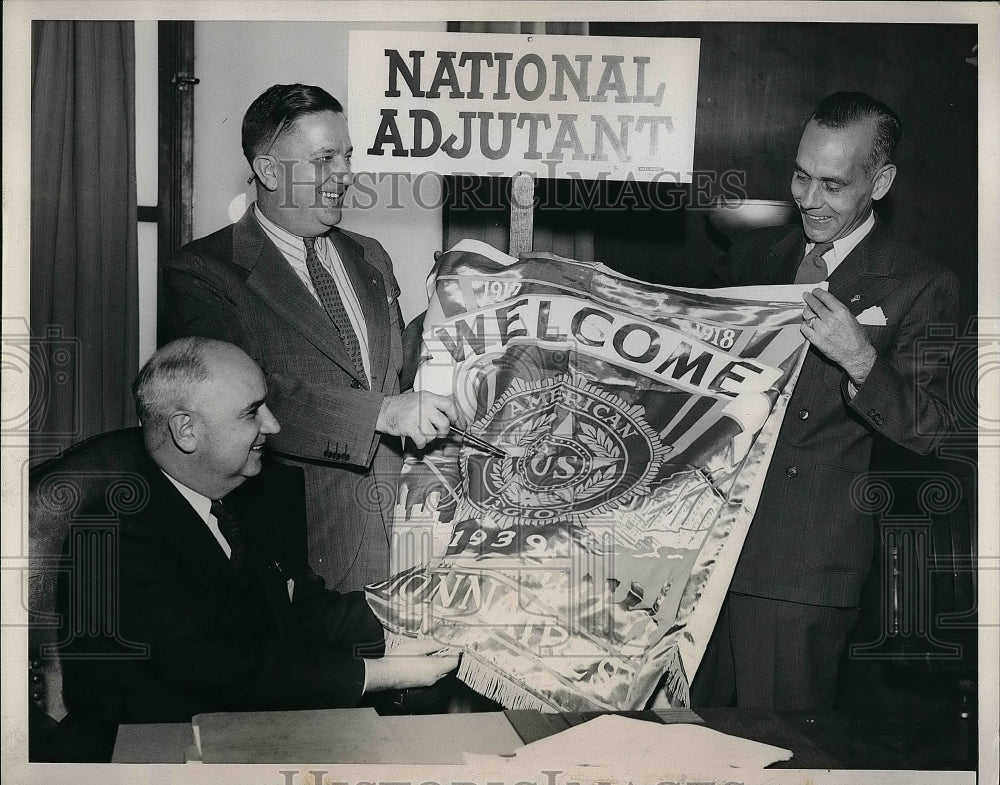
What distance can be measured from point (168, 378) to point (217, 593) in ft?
1.78

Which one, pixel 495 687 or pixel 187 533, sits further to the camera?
pixel 495 687

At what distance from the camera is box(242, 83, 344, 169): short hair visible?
233 centimetres

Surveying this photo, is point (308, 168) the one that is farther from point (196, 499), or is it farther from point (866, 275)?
point (866, 275)

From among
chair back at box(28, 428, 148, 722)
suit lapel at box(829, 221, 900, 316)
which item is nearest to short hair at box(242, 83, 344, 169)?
chair back at box(28, 428, 148, 722)

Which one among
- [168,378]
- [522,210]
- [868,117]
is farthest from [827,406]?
[168,378]

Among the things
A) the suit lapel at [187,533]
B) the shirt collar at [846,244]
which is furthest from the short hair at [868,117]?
the suit lapel at [187,533]

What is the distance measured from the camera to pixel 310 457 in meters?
2.33

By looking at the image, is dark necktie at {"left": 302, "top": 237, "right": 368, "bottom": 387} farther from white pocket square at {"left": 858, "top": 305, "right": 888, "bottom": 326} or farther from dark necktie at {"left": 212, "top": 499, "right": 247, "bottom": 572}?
white pocket square at {"left": 858, "top": 305, "right": 888, "bottom": 326}

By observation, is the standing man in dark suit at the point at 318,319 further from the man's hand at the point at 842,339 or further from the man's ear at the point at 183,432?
the man's hand at the point at 842,339

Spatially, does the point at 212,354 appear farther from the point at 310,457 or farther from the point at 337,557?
the point at 337,557

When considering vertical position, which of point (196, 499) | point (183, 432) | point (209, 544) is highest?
point (183, 432)

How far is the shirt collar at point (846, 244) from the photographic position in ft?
7.76

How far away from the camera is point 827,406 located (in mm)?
2350

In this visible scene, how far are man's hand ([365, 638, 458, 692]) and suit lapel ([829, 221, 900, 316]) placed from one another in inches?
53.3
